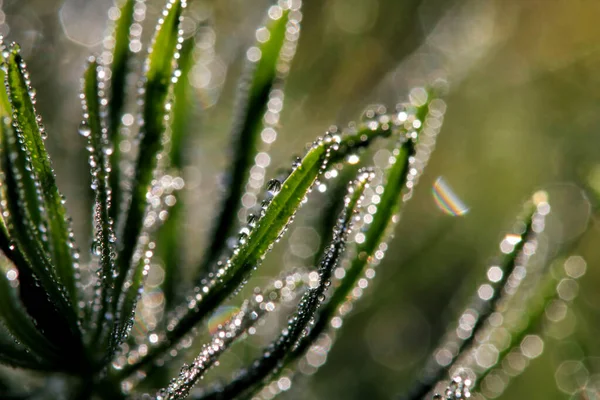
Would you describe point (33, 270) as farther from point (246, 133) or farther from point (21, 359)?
point (246, 133)

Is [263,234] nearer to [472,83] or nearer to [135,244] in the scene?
[135,244]

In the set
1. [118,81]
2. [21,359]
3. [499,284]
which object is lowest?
[21,359]

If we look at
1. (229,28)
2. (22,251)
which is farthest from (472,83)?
(22,251)

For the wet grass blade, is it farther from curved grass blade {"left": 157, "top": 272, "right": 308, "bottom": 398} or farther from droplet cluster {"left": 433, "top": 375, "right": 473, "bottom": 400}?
droplet cluster {"left": 433, "top": 375, "right": 473, "bottom": 400}

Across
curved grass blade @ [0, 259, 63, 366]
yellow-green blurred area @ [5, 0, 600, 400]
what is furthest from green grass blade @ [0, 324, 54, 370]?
yellow-green blurred area @ [5, 0, 600, 400]

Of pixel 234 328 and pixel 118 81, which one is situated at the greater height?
pixel 118 81

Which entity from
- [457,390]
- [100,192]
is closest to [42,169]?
[100,192]
